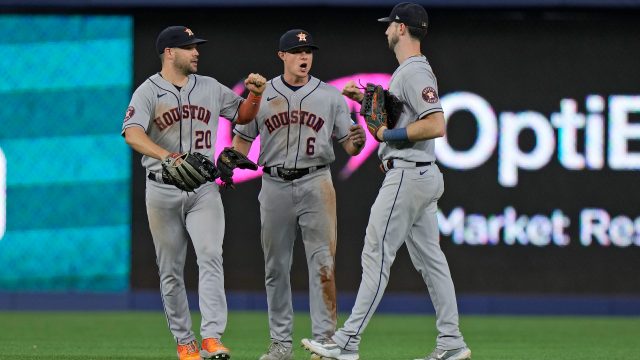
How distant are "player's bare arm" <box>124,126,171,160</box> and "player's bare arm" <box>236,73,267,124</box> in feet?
2.28

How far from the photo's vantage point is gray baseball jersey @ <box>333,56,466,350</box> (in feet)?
26.7

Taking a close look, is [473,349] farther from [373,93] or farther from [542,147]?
[542,147]

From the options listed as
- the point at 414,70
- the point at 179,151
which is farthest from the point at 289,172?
the point at 414,70

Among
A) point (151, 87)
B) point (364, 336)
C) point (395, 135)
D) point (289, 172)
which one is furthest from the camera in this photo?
point (364, 336)

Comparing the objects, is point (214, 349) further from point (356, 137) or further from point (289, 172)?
point (356, 137)

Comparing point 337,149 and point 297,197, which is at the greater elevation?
point 337,149

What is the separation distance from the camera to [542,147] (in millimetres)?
13492

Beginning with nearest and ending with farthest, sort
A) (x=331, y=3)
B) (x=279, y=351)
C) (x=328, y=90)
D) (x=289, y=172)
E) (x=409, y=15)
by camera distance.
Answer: (x=409, y=15) < (x=279, y=351) < (x=289, y=172) < (x=328, y=90) < (x=331, y=3)

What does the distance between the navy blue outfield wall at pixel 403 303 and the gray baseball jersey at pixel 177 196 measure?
485 centimetres

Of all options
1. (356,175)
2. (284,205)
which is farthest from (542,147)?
(284,205)

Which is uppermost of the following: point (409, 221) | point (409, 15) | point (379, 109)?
point (409, 15)

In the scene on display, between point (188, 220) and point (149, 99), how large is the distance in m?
0.80

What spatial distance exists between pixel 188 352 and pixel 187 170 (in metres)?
1.18

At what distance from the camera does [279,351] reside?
8.86 meters
